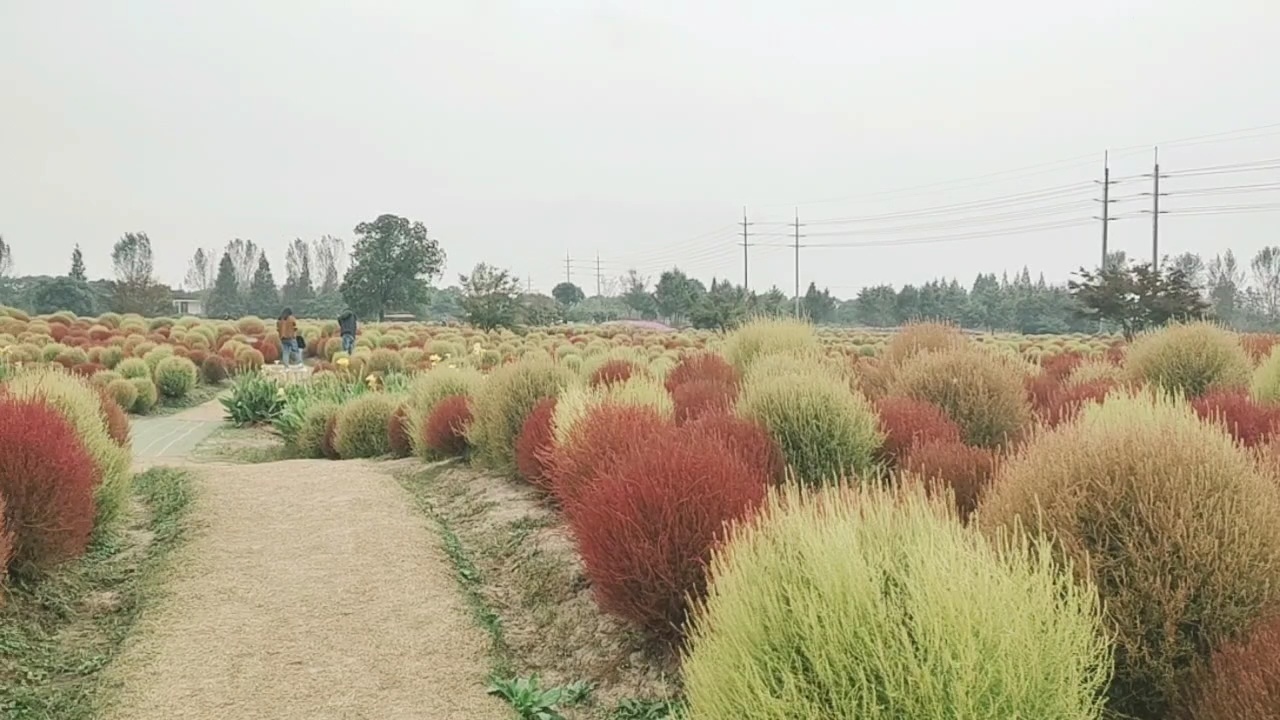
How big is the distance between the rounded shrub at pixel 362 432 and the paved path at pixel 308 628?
15.3 ft

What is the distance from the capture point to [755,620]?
2.76 meters

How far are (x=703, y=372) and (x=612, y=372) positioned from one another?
111 centimetres

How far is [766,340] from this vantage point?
11.7m

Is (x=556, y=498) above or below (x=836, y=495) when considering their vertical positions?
below

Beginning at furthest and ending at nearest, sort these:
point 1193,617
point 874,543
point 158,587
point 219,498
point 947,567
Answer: point 219,498 < point 158,587 < point 1193,617 < point 874,543 < point 947,567

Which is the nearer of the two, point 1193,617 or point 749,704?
point 749,704

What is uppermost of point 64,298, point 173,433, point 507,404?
point 64,298

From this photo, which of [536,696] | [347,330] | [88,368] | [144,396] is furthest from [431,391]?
[347,330]

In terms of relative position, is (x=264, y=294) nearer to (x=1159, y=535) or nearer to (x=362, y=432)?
(x=362, y=432)

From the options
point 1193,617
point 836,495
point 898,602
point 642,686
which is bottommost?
point 642,686

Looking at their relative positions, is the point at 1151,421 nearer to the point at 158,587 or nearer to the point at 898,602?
the point at 898,602

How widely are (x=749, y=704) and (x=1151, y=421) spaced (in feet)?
8.50

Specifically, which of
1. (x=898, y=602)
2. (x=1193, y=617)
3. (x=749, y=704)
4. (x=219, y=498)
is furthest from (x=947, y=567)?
(x=219, y=498)

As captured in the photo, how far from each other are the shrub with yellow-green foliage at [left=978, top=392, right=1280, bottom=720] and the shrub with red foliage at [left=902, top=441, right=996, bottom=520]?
1.10 meters
